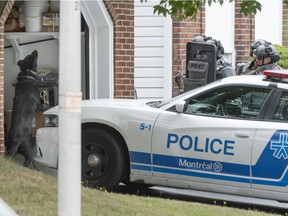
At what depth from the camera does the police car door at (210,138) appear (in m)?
8.80

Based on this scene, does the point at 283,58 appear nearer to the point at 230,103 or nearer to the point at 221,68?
the point at 221,68

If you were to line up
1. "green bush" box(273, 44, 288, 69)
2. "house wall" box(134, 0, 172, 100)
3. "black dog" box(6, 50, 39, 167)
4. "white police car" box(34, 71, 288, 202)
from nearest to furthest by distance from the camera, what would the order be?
"white police car" box(34, 71, 288, 202), "black dog" box(6, 50, 39, 167), "house wall" box(134, 0, 172, 100), "green bush" box(273, 44, 288, 69)

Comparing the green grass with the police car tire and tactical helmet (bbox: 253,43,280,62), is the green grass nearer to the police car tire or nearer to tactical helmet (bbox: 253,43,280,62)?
the police car tire

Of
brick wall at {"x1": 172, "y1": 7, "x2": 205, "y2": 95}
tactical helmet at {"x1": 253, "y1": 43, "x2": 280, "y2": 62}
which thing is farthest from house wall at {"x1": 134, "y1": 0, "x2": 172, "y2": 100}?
tactical helmet at {"x1": 253, "y1": 43, "x2": 280, "y2": 62}

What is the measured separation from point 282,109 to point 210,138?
848mm

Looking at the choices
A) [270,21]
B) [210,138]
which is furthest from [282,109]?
[270,21]

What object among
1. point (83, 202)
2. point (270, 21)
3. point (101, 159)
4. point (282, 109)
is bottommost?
point (83, 202)

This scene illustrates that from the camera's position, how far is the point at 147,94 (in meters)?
14.8

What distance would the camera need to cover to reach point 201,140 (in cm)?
893

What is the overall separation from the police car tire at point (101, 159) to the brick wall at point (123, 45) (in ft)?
11.9

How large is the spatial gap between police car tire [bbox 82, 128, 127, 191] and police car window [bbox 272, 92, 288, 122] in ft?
5.97

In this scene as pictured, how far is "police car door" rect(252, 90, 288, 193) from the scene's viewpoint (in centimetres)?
859

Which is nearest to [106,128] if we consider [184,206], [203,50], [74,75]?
[184,206]

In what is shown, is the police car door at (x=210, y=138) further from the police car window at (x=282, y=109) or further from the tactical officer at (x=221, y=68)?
the tactical officer at (x=221, y=68)
